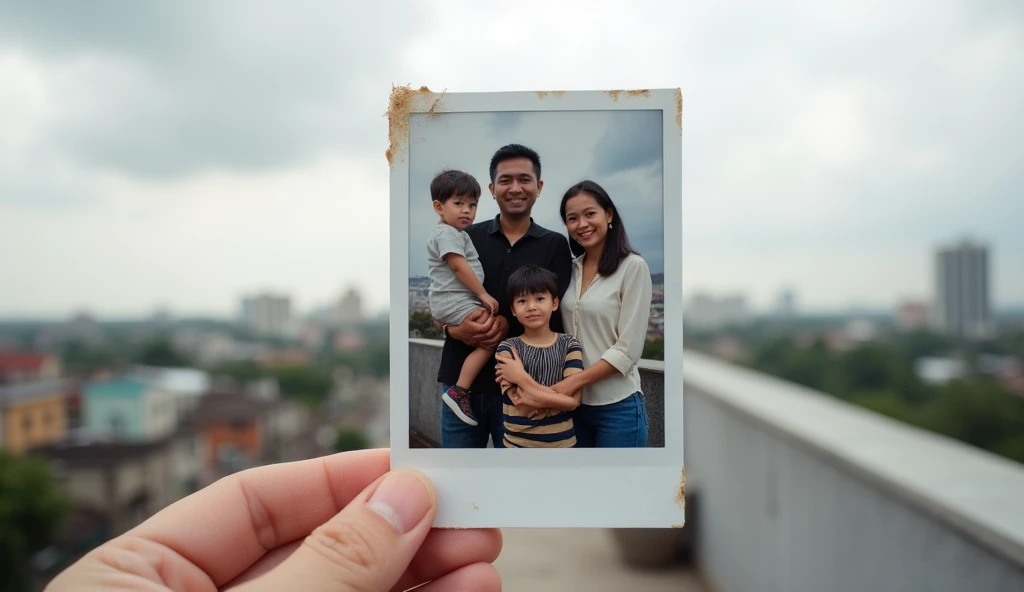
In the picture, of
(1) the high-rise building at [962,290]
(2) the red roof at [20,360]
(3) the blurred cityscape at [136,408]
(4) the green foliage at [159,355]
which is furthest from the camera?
(4) the green foliage at [159,355]

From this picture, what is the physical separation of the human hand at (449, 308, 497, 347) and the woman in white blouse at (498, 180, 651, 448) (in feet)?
0.17

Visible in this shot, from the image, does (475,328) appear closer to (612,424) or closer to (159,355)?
(612,424)

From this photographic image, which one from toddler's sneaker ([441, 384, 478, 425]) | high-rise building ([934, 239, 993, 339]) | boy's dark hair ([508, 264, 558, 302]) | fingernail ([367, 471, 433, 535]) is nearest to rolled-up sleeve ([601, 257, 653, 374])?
boy's dark hair ([508, 264, 558, 302])

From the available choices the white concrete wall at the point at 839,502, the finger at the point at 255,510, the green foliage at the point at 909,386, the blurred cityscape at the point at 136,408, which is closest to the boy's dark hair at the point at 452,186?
the finger at the point at 255,510

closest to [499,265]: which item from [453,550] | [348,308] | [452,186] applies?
[452,186]

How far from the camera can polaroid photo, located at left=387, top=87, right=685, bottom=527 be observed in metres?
0.85

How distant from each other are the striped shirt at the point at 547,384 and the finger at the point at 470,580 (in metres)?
0.23

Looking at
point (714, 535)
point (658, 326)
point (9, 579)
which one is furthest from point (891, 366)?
point (9, 579)

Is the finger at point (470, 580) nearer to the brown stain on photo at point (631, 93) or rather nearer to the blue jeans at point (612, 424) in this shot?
the blue jeans at point (612, 424)

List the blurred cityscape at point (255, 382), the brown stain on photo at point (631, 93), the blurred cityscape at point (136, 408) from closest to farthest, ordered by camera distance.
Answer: the brown stain on photo at point (631, 93)
the blurred cityscape at point (255, 382)
the blurred cityscape at point (136, 408)

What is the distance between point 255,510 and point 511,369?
485mm

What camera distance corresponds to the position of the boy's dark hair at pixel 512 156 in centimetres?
86

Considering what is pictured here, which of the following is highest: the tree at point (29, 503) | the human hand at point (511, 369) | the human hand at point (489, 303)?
the human hand at point (489, 303)

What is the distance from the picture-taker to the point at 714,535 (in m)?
2.77
